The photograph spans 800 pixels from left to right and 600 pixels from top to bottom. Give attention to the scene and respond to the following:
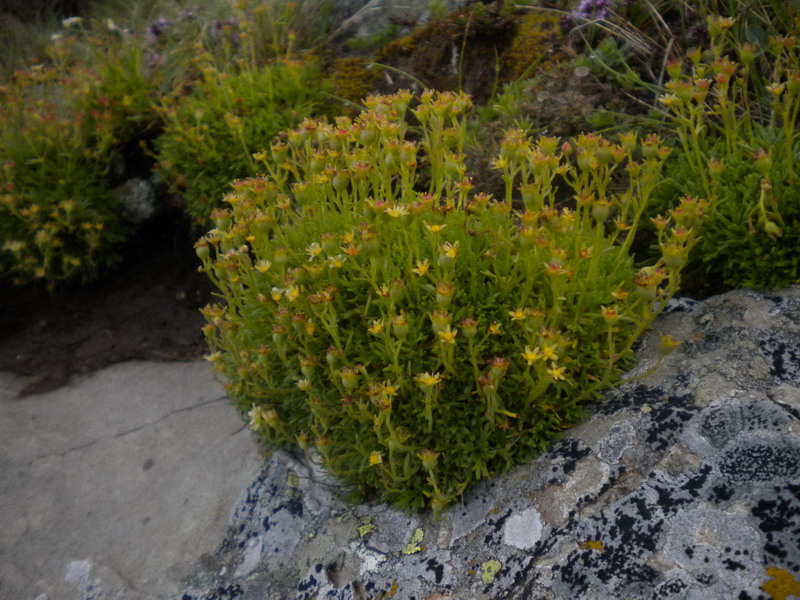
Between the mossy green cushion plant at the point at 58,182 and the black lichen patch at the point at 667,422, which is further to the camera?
the mossy green cushion plant at the point at 58,182

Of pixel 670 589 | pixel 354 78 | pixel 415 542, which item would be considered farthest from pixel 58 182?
pixel 670 589

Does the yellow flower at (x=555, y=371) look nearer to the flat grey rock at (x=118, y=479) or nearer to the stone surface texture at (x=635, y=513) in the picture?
the stone surface texture at (x=635, y=513)

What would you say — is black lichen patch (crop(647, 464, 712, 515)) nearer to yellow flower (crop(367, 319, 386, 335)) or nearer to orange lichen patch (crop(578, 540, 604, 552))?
orange lichen patch (crop(578, 540, 604, 552))

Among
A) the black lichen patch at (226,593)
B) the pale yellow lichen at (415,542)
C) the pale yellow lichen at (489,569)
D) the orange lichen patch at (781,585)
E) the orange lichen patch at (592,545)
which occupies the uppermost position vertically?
the orange lichen patch at (781,585)

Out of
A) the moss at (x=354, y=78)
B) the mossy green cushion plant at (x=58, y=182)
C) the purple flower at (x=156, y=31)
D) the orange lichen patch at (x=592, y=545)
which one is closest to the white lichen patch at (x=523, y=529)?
the orange lichen patch at (x=592, y=545)

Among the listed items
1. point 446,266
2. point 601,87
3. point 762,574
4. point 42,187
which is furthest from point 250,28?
point 762,574

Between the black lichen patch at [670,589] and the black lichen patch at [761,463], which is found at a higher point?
the black lichen patch at [761,463]

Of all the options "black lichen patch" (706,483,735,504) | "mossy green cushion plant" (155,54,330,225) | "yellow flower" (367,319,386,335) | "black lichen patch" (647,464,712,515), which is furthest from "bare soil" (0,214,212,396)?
"black lichen patch" (706,483,735,504)

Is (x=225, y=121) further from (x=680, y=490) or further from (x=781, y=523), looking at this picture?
(x=781, y=523)
